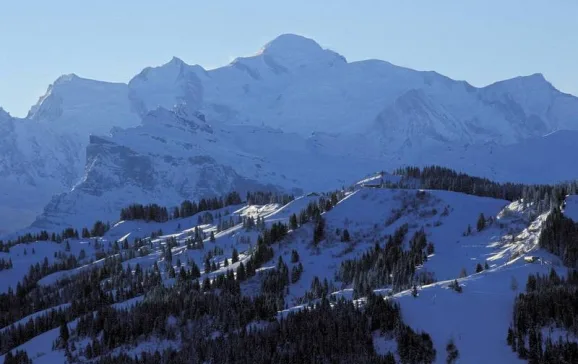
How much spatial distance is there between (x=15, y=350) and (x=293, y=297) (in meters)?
56.5

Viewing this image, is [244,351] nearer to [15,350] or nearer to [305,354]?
[305,354]

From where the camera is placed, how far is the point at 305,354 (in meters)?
145

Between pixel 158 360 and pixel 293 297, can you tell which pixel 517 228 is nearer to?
pixel 293 297

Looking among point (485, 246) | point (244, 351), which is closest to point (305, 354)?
point (244, 351)

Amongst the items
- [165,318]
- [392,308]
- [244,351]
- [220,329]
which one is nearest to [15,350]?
[165,318]

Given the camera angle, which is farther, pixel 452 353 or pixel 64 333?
pixel 64 333

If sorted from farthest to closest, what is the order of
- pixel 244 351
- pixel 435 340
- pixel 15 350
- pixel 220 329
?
pixel 15 350 < pixel 220 329 < pixel 244 351 < pixel 435 340

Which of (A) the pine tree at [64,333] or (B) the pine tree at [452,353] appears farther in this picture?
(A) the pine tree at [64,333]

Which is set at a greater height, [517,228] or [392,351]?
[517,228]

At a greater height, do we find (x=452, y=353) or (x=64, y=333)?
(x=452, y=353)

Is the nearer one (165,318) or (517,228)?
(165,318)

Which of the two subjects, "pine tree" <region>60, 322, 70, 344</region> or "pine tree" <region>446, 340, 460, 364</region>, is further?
"pine tree" <region>60, 322, 70, 344</region>

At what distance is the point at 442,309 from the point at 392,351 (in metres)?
12.9

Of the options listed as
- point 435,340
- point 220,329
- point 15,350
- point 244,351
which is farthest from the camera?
point 15,350
